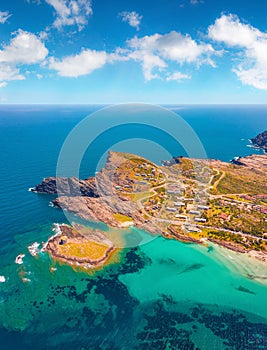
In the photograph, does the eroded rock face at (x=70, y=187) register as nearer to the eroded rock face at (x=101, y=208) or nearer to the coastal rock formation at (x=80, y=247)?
the eroded rock face at (x=101, y=208)

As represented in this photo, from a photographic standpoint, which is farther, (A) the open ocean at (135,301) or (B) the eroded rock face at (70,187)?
(B) the eroded rock face at (70,187)

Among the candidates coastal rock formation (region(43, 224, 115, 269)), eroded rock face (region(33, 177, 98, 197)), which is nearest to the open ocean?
coastal rock formation (region(43, 224, 115, 269))

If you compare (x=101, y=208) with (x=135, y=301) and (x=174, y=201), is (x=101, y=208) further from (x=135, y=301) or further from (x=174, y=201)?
(x=135, y=301)

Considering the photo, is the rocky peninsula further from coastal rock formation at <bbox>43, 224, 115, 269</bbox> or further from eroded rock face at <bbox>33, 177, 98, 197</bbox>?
coastal rock formation at <bbox>43, 224, 115, 269</bbox>

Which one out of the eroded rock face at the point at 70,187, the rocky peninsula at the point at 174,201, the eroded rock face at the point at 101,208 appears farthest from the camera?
the eroded rock face at the point at 70,187

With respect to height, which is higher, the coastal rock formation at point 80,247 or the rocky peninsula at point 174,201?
the rocky peninsula at point 174,201

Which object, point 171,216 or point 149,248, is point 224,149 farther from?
point 149,248

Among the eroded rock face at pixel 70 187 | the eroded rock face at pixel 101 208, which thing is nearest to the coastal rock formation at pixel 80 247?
the eroded rock face at pixel 101 208

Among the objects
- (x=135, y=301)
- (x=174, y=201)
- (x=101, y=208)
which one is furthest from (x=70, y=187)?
(x=135, y=301)

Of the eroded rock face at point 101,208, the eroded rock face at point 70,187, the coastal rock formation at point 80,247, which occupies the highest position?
→ the eroded rock face at point 70,187
